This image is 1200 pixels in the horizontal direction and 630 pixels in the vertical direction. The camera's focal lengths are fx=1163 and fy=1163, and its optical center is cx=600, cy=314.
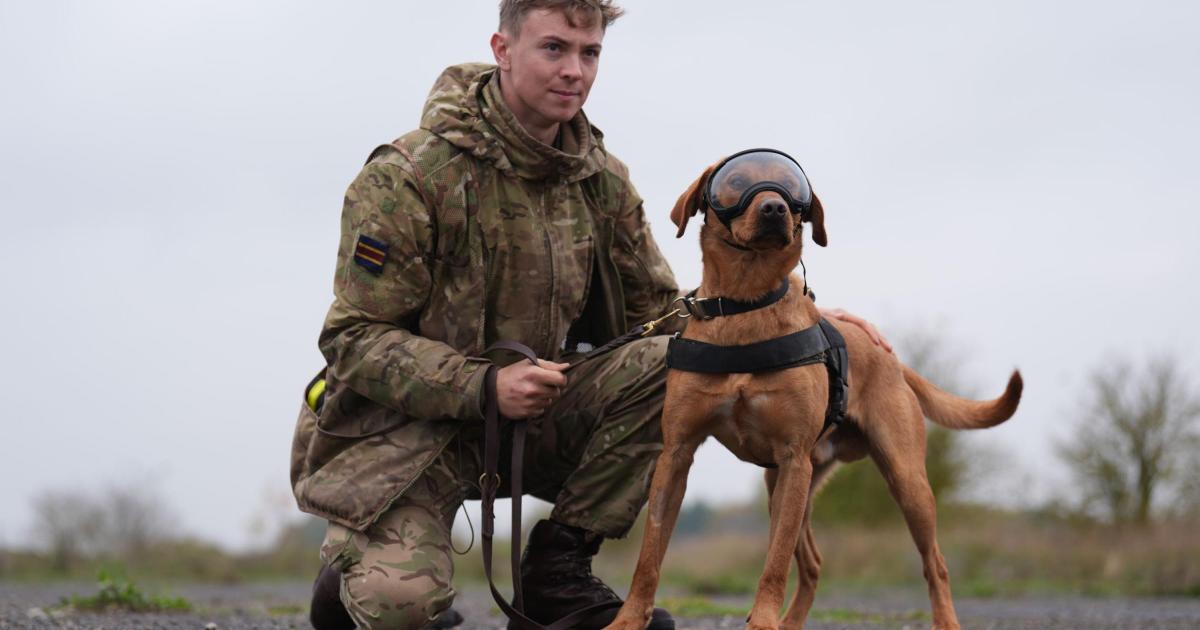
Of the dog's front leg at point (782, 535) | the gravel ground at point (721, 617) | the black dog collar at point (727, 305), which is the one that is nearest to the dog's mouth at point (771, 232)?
the black dog collar at point (727, 305)

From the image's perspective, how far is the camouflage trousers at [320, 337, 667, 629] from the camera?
14.8ft

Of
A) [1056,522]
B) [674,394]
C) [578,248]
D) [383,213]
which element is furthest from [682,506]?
[1056,522]

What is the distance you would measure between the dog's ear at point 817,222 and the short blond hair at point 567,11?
1156 mm

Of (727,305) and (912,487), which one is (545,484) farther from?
(912,487)

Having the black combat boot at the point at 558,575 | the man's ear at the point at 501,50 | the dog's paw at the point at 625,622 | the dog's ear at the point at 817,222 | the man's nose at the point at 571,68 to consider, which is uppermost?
the man's ear at the point at 501,50

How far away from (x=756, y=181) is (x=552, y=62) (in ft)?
3.34

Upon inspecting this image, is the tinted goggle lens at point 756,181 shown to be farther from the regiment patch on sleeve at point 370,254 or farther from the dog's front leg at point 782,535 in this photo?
the regiment patch on sleeve at point 370,254

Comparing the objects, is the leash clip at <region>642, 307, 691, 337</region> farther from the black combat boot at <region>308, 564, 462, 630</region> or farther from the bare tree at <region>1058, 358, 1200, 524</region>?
the bare tree at <region>1058, 358, 1200, 524</region>

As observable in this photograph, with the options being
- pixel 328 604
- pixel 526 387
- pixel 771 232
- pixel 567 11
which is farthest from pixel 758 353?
pixel 328 604

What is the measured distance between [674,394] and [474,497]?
124 cm

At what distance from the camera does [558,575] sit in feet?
16.8

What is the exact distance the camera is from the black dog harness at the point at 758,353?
4.41m

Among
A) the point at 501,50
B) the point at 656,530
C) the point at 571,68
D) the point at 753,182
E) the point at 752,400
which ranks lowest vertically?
the point at 656,530

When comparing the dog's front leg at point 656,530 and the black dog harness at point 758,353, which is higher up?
the black dog harness at point 758,353
